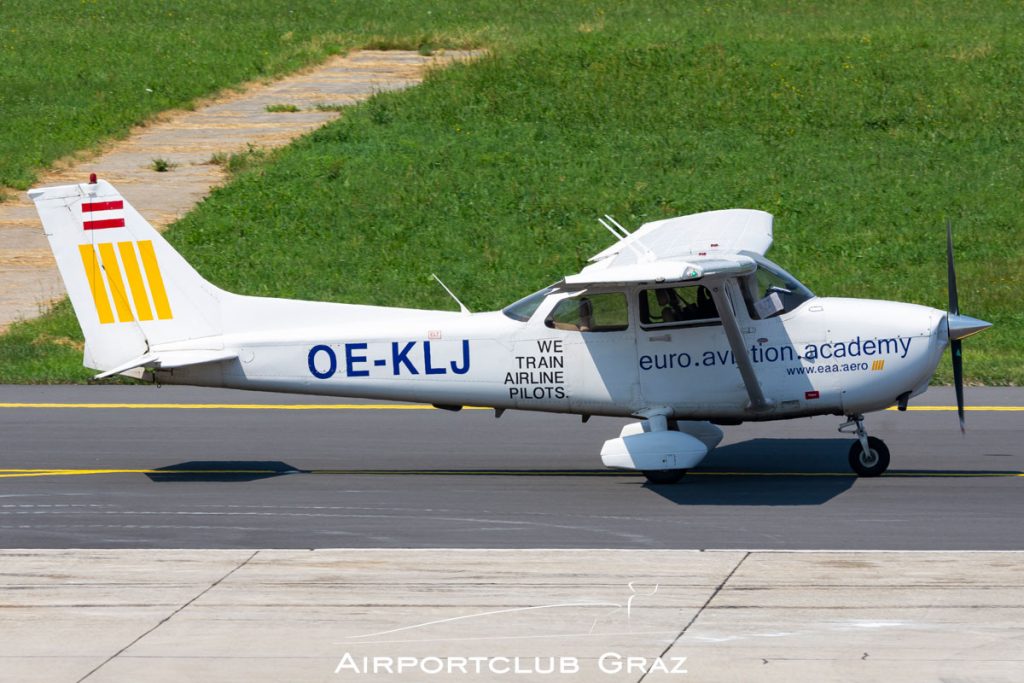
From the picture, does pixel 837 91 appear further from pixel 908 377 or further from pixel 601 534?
pixel 601 534

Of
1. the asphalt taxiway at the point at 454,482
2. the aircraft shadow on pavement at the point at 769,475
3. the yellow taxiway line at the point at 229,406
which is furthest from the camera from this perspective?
the yellow taxiway line at the point at 229,406

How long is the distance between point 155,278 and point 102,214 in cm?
74

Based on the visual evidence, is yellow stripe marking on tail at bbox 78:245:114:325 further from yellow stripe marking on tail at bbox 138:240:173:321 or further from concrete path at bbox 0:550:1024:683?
concrete path at bbox 0:550:1024:683

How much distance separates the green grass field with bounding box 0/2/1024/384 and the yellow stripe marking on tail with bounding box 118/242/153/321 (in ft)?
18.0

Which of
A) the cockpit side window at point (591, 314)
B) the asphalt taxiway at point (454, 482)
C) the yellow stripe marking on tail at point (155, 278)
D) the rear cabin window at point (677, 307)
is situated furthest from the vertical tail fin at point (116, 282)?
the rear cabin window at point (677, 307)

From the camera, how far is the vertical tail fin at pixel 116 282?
13508 mm

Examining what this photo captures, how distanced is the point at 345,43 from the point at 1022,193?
850 inches

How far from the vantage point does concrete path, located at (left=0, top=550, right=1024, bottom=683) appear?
8.66 metres

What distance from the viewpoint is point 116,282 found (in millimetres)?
13602

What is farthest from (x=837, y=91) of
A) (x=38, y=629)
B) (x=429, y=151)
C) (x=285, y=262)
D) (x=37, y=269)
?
(x=38, y=629)

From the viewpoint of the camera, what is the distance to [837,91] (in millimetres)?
32625

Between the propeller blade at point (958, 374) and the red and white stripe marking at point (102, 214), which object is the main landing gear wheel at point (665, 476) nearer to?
the propeller blade at point (958, 374)

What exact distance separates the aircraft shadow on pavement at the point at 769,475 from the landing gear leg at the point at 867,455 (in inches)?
5.4

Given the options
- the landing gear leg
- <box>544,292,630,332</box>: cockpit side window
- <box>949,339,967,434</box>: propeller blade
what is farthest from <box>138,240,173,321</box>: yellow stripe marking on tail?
<box>949,339,967,434</box>: propeller blade
